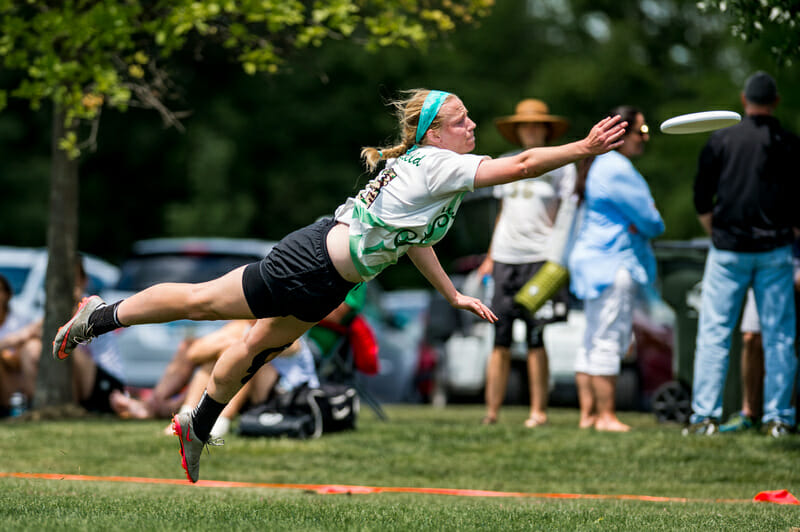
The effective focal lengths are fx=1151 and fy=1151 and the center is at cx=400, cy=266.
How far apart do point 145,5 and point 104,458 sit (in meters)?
4.52

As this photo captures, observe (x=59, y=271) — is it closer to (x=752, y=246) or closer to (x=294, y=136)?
(x=752, y=246)

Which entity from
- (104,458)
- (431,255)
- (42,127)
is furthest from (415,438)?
(42,127)

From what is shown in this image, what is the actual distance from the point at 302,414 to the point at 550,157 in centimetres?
464

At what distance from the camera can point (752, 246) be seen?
852cm

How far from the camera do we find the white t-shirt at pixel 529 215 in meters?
9.54

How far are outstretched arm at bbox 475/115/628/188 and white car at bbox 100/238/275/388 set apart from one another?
7.50 m

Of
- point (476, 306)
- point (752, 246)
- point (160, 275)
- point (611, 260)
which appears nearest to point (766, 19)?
point (752, 246)

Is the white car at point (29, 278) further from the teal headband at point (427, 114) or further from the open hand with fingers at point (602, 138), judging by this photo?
the open hand with fingers at point (602, 138)

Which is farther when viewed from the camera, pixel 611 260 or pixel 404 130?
pixel 611 260

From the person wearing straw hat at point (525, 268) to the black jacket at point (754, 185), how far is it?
1352mm

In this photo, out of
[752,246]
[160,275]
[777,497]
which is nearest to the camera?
[777,497]

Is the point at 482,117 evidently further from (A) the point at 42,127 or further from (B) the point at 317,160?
(A) the point at 42,127

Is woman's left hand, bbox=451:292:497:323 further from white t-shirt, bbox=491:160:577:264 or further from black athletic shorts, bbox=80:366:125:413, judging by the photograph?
black athletic shorts, bbox=80:366:125:413

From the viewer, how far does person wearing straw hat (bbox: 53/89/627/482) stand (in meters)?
5.34
